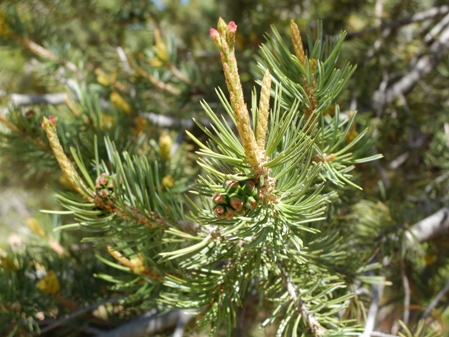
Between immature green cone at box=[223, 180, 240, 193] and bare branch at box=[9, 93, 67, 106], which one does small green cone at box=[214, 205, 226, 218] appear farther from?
bare branch at box=[9, 93, 67, 106]

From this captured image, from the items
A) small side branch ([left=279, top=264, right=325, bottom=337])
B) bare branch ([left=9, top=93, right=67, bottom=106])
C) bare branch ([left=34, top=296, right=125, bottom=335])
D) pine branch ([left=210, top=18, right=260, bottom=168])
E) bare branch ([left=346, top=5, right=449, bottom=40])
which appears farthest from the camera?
bare branch ([left=9, top=93, right=67, bottom=106])

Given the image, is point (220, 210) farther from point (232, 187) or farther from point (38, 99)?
point (38, 99)

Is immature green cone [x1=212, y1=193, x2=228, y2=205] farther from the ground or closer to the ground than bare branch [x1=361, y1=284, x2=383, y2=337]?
farther from the ground

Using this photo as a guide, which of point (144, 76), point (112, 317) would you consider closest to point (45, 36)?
point (144, 76)

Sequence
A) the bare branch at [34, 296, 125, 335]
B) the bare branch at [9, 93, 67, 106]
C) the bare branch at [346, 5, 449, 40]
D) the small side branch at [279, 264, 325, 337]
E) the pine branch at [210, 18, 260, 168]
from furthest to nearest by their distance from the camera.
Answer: the bare branch at [9, 93, 67, 106], the bare branch at [346, 5, 449, 40], the bare branch at [34, 296, 125, 335], the small side branch at [279, 264, 325, 337], the pine branch at [210, 18, 260, 168]

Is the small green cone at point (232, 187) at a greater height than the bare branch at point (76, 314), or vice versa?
the small green cone at point (232, 187)

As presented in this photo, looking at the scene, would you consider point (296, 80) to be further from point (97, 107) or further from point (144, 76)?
point (144, 76)

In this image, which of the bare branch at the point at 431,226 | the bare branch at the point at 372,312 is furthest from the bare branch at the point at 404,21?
the bare branch at the point at 372,312

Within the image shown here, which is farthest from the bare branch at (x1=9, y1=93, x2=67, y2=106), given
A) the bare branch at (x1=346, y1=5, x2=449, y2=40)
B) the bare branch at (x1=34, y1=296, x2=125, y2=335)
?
the bare branch at (x1=346, y1=5, x2=449, y2=40)

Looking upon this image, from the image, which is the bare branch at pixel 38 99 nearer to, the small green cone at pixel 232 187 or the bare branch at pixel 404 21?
the bare branch at pixel 404 21
